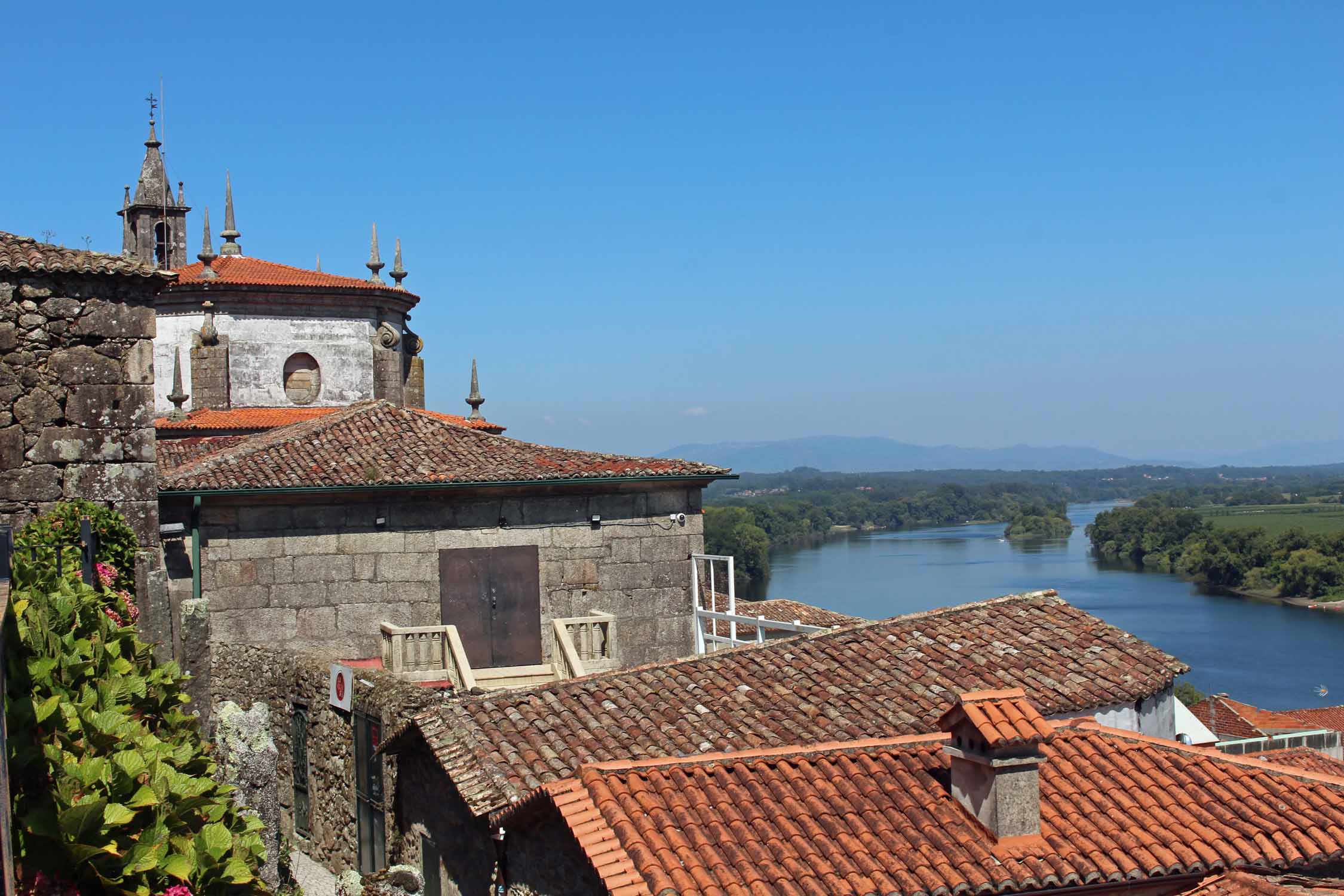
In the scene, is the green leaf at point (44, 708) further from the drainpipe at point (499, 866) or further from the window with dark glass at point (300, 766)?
the window with dark glass at point (300, 766)

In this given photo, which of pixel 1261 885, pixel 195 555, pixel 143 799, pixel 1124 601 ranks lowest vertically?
pixel 1124 601

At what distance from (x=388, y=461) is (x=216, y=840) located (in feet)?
37.8

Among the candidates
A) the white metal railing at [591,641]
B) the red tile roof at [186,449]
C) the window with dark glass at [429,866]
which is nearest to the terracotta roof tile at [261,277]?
the red tile roof at [186,449]

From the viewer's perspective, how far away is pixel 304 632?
15984mm

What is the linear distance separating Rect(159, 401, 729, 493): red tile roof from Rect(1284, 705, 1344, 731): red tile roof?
2700cm

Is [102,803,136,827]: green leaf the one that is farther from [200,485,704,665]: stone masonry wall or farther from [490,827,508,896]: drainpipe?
[200,485,704,665]: stone masonry wall

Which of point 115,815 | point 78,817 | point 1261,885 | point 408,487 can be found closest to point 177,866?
point 115,815

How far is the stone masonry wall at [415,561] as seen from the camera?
15.8 m

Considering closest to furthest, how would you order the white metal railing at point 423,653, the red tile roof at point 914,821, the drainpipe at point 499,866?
the red tile roof at point 914,821 → the drainpipe at point 499,866 → the white metal railing at point 423,653

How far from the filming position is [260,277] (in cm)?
2811

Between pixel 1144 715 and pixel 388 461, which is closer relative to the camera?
pixel 1144 715

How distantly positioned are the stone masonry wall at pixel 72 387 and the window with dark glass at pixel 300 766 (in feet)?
8.36

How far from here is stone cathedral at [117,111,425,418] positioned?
89.3 feet

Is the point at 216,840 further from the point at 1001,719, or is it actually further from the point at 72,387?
the point at 72,387
